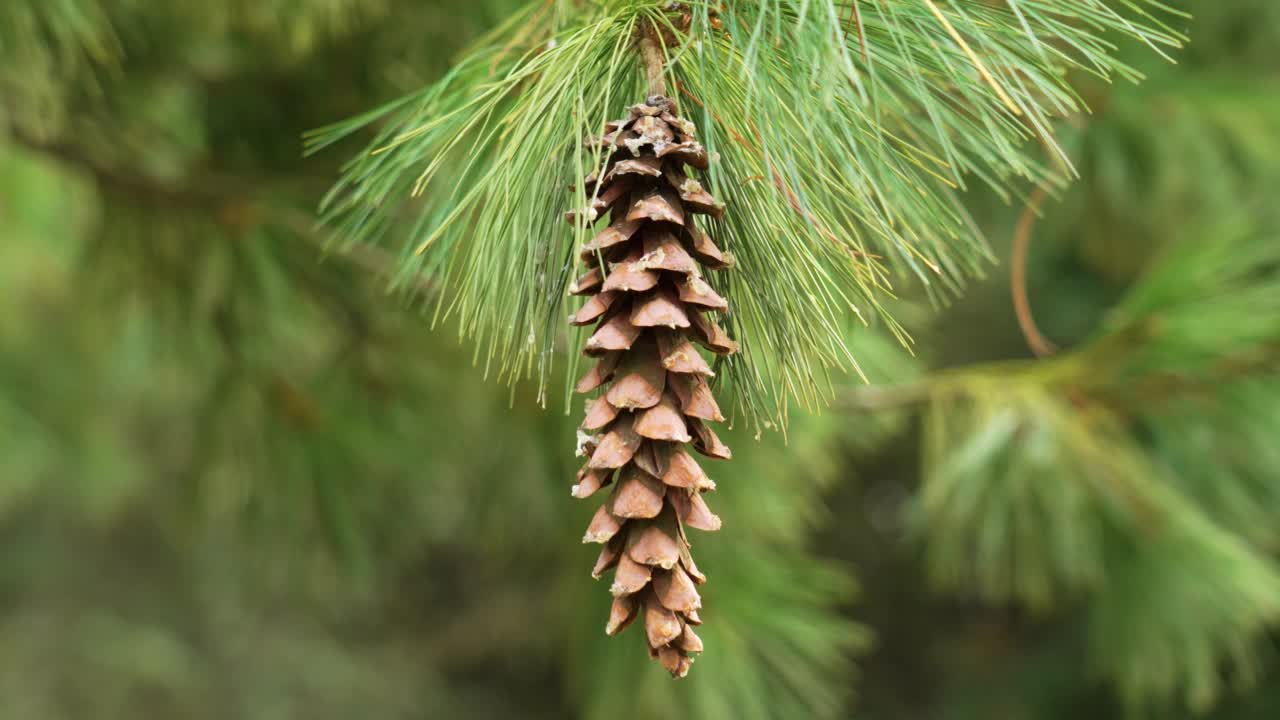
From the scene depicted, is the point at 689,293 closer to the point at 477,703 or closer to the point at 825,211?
the point at 825,211

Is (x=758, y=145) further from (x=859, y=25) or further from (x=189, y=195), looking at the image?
(x=189, y=195)

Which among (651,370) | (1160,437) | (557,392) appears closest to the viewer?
(651,370)

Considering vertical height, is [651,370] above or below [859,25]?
below

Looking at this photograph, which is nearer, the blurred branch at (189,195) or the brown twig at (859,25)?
the brown twig at (859,25)

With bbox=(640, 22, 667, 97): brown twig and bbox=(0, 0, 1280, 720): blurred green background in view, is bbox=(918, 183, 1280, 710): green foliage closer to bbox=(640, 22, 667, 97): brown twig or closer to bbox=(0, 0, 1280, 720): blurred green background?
bbox=(0, 0, 1280, 720): blurred green background

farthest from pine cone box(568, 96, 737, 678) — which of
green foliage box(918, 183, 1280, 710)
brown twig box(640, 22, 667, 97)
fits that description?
green foliage box(918, 183, 1280, 710)

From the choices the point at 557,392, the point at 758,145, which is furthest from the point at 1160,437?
the point at 758,145

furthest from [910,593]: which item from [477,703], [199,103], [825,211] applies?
[825,211]

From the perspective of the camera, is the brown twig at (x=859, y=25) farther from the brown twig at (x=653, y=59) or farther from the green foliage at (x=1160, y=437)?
the green foliage at (x=1160, y=437)

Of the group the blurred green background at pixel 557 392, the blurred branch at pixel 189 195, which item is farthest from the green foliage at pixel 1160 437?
the blurred branch at pixel 189 195
